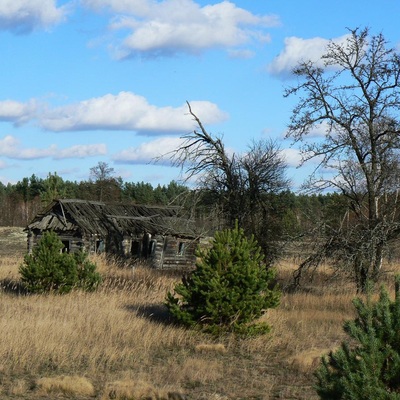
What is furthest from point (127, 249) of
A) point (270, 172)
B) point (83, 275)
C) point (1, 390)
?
point (1, 390)

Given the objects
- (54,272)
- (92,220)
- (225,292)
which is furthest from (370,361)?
(92,220)

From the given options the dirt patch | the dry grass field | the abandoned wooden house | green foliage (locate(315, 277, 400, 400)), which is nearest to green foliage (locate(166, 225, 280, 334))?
the dry grass field

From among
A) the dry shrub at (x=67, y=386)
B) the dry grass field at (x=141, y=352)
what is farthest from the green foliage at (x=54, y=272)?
the dry shrub at (x=67, y=386)

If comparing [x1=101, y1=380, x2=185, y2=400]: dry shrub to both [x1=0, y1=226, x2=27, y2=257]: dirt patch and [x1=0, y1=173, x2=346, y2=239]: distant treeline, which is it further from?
[x1=0, y1=226, x2=27, y2=257]: dirt patch

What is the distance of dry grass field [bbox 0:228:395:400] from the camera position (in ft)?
28.1

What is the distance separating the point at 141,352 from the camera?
10844 mm

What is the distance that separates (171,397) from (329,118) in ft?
36.7

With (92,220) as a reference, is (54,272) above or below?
below

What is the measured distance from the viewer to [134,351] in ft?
35.5

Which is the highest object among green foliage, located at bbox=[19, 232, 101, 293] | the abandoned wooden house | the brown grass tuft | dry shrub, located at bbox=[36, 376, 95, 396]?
the abandoned wooden house

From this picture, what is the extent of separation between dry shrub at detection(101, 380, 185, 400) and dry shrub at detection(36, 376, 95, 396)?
0.28 meters

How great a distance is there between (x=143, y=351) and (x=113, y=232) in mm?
26134

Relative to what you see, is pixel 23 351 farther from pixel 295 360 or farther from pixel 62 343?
pixel 295 360

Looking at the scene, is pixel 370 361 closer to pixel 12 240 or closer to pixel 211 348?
pixel 211 348
